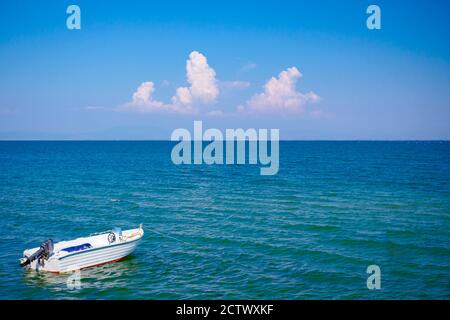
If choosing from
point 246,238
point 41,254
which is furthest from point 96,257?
point 246,238

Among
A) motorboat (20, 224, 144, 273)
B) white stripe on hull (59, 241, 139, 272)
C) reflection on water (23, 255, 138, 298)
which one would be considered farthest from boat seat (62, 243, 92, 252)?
reflection on water (23, 255, 138, 298)

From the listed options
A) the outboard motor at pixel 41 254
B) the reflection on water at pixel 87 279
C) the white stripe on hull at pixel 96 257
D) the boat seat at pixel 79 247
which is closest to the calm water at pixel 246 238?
the reflection on water at pixel 87 279

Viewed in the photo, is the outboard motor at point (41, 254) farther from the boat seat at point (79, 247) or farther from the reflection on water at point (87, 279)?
the boat seat at point (79, 247)

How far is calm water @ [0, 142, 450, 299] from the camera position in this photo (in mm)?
22484

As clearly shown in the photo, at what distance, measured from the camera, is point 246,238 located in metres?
31.7

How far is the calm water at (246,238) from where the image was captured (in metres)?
22.5

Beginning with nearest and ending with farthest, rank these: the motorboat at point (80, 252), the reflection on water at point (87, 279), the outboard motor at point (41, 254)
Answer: the reflection on water at point (87, 279)
the outboard motor at point (41, 254)
the motorboat at point (80, 252)

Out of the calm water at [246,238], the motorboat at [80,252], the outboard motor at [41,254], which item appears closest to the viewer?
the calm water at [246,238]

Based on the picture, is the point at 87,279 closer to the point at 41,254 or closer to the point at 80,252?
the point at 80,252

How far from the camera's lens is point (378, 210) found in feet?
133
